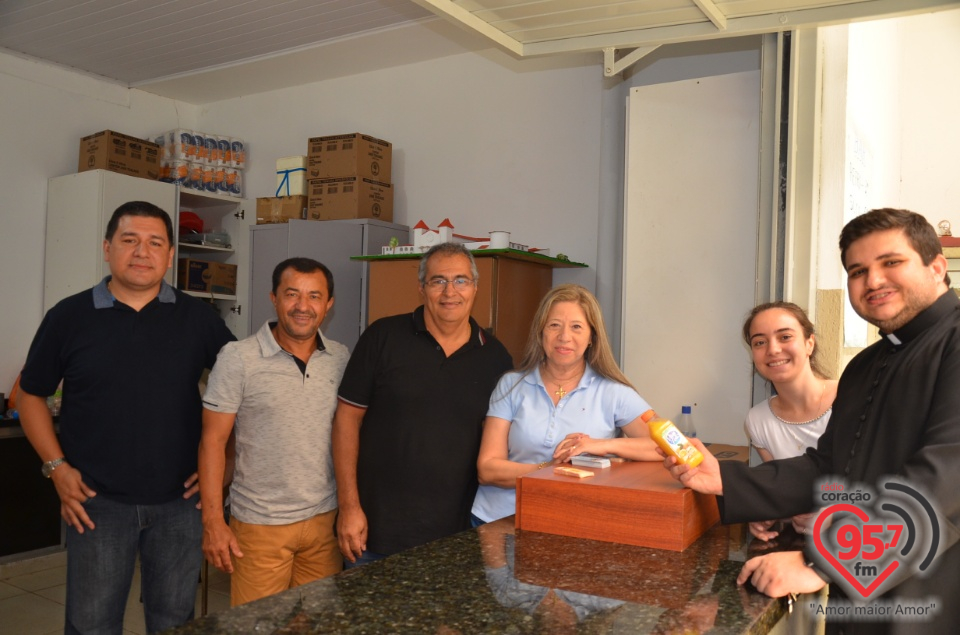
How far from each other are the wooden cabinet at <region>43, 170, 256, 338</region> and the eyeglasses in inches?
141

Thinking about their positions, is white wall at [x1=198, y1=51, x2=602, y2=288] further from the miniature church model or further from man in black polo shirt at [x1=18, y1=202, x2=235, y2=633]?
man in black polo shirt at [x1=18, y1=202, x2=235, y2=633]

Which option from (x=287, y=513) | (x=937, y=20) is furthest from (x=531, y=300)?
(x=937, y=20)

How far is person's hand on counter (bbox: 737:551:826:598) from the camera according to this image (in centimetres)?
133

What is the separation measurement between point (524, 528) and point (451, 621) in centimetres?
56

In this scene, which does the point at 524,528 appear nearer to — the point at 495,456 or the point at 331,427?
the point at 495,456

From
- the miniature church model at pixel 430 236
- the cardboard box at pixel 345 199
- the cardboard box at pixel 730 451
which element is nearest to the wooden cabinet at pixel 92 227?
the cardboard box at pixel 345 199

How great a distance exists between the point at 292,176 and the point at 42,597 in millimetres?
2967

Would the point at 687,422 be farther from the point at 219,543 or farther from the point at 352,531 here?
the point at 219,543

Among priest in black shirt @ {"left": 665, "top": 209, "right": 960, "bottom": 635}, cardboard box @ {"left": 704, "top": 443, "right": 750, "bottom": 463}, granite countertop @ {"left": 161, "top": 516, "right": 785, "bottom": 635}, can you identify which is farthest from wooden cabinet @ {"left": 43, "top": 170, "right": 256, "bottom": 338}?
priest in black shirt @ {"left": 665, "top": 209, "right": 960, "bottom": 635}

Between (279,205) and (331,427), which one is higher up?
(279,205)

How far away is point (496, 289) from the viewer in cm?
409

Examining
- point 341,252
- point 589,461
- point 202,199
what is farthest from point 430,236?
point 589,461

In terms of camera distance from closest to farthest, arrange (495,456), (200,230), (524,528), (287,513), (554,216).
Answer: (524,528)
(495,456)
(287,513)
(554,216)
(200,230)

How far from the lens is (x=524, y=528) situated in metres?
1.71
